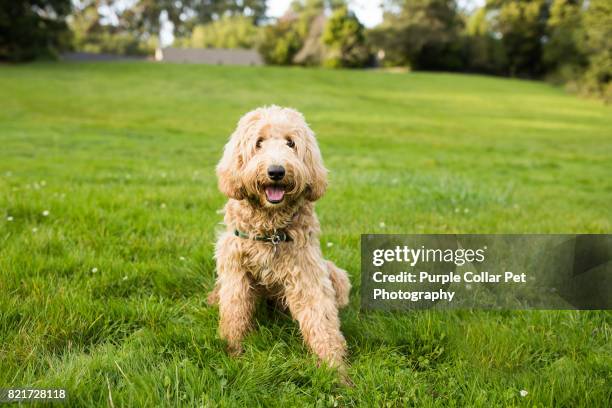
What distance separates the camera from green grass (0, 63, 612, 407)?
104 inches

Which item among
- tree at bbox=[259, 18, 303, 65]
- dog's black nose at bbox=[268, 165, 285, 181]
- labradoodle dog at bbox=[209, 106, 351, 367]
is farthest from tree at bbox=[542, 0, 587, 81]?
dog's black nose at bbox=[268, 165, 285, 181]

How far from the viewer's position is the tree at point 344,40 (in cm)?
5653

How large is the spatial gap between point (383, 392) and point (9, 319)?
250 cm

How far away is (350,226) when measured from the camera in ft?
18.7

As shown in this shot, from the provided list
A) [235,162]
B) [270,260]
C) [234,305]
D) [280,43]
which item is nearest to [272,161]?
[235,162]

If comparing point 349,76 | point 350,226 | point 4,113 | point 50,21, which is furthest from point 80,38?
point 350,226

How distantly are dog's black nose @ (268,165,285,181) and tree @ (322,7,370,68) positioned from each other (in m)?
56.0

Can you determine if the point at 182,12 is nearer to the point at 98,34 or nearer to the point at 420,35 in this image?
the point at 98,34

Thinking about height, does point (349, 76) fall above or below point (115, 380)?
above

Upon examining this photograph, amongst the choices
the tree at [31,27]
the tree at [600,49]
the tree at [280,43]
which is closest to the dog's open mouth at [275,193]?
the tree at [31,27]

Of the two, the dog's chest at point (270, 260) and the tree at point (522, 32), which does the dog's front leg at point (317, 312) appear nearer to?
the dog's chest at point (270, 260)

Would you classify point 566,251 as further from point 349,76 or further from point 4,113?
point 349,76

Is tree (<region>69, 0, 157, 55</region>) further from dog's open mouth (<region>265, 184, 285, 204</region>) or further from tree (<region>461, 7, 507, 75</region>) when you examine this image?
dog's open mouth (<region>265, 184, 285, 204</region>)

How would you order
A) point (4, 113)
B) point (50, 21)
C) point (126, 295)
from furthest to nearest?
point (50, 21)
point (4, 113)
point (126, 295)
